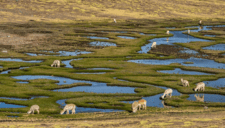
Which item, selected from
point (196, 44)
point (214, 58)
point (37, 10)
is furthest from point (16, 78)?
point (37, 10)

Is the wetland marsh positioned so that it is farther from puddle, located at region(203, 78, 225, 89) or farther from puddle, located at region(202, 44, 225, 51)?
puddle, located at region(202, 44, 225, 51)

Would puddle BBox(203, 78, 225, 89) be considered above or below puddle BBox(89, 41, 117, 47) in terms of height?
below

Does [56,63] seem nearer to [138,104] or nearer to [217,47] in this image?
[138,104]

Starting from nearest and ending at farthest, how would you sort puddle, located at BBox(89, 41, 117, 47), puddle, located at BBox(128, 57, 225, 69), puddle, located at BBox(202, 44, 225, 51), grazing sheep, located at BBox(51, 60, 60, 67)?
1. grazing sheep, located at BBox(51, 60, 60, 67)
2. puddle, located at BBox(128, 57, 225, 69)
3. puddle, located at BBox(202, 44, 225, 51)
4. puddle, located at BBox(89, 41, 117, 47)

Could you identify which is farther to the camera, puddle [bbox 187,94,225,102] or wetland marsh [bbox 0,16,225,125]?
puddle [bbox 187,94,225,102]

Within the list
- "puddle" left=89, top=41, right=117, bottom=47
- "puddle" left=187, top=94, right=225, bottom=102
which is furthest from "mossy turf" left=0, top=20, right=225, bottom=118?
"puddle" left=89, top=41, right=117, bottom=47

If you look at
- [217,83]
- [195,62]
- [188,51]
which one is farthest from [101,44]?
[217,83]

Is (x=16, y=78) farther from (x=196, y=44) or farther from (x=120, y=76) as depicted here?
(x=196, y=44)

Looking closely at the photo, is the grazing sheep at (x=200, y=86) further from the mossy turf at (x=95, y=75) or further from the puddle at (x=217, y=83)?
the puddle at (x=217, y=83)

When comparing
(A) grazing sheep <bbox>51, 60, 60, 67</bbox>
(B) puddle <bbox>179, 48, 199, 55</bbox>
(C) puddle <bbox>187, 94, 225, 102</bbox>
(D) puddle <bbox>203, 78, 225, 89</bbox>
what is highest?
(B) puddle <bbox>179, 48, 199, 55</bbox>

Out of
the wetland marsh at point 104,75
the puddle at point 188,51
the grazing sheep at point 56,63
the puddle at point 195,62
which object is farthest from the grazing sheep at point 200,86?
the puddle at point 188,51

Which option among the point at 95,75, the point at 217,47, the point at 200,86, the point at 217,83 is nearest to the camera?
the point at 200,86

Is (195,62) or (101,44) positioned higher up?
(101,44)
